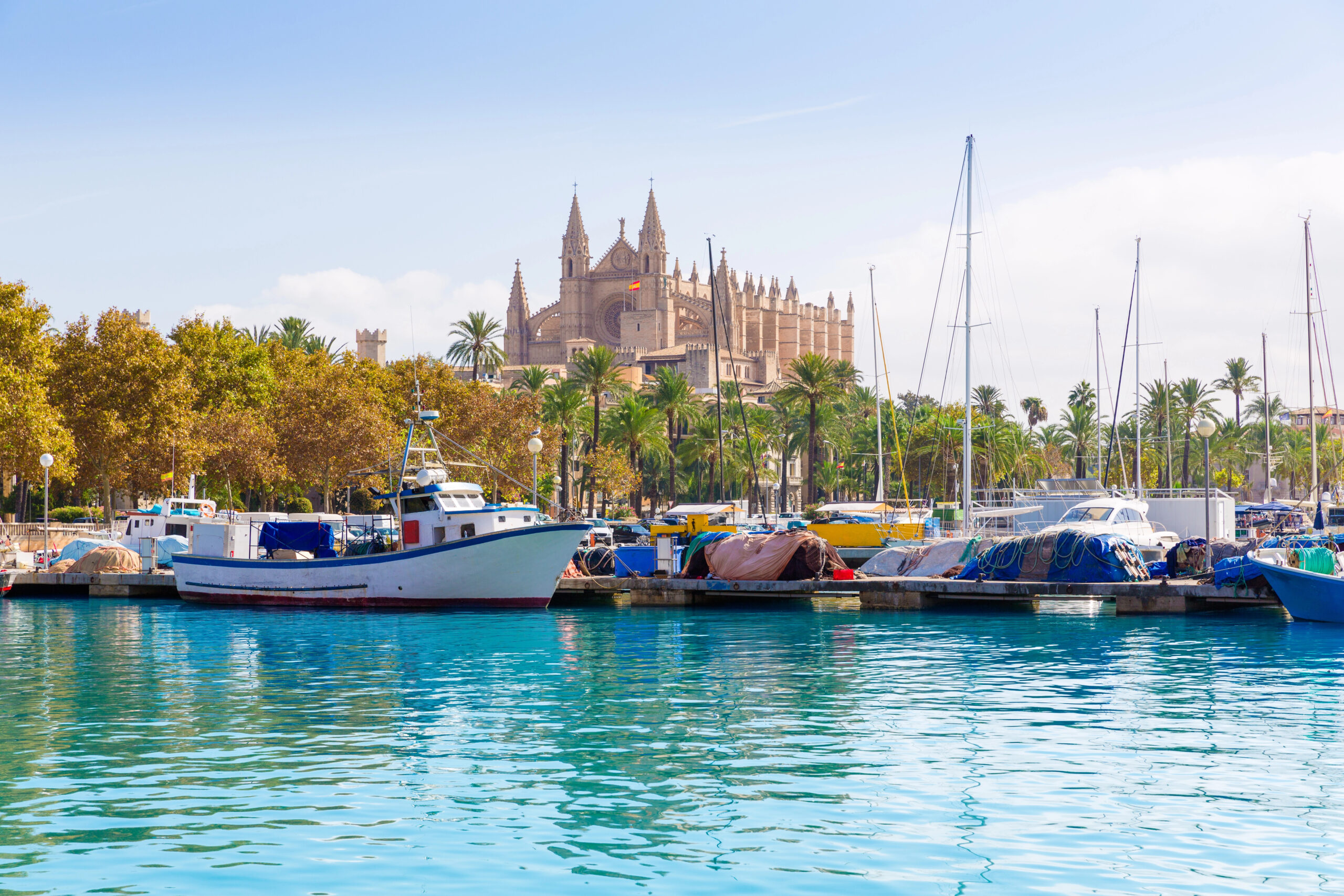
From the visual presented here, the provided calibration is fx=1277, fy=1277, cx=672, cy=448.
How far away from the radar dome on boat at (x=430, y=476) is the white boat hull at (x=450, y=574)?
5.89 feet

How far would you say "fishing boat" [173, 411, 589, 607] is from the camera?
33.0 m

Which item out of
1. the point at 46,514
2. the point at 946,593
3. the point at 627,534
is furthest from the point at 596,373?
the point at 946,593

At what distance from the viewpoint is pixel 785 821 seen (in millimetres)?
11109

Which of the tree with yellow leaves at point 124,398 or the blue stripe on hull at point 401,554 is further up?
the tree with yellow leaves at point 124,398

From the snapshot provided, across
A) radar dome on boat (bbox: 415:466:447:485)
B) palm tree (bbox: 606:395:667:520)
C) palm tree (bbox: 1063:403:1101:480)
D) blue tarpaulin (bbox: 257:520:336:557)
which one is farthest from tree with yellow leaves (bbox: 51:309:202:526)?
palm tree (bbox: 1063:403:1101:480)

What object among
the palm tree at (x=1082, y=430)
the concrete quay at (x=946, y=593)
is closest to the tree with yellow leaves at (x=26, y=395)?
the concrete quay at (x=946, y=593)

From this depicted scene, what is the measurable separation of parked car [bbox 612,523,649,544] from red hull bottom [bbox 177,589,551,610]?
16073 mm

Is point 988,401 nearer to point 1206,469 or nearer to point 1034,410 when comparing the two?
point 1034,410

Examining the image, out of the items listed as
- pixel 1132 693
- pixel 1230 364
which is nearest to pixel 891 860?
pixel 1132 693

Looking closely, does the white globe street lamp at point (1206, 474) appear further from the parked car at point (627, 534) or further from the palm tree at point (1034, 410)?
the palm tree at point (1034, 410)

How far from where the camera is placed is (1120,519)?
42.4 m

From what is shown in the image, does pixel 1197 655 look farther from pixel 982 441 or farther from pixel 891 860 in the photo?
pixel 982 441

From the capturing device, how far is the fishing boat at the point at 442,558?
108 ft

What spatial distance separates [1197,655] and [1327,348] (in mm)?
40889
